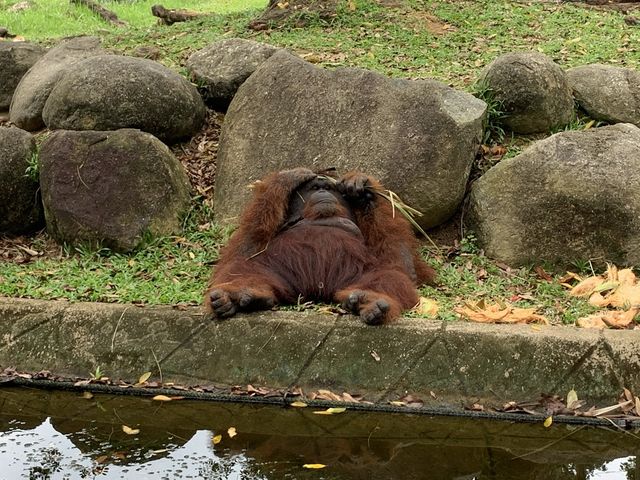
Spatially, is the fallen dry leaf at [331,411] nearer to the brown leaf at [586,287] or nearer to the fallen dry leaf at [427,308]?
the fallen dry leaf at [427,308]

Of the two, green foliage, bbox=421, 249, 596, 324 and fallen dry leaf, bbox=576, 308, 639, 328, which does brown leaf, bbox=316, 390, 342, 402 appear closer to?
green foliage, bbox=421, 249, 596, 324

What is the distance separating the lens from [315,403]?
14.1 feet

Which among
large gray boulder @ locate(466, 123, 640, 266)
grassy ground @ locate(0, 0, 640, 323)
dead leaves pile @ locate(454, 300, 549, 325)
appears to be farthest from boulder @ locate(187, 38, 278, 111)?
dead leaves pile @ locate(454, 300, 549, 325)

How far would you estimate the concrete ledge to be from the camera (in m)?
4.23

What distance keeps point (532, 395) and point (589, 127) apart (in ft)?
9.90

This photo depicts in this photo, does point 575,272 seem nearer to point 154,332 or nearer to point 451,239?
point 451,239

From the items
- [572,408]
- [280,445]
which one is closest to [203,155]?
[280,445]

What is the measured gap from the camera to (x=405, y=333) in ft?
14.4

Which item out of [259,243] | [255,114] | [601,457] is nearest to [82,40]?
[255,114]

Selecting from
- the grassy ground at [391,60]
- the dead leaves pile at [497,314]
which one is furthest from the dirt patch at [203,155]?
the dead leaves pile at [497,314]

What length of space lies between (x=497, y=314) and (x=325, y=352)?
91 cm

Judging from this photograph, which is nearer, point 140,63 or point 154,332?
point 154,332

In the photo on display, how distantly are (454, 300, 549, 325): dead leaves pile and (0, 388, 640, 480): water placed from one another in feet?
2.27

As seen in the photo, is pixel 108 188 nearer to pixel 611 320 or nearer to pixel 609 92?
pixel 611 320
